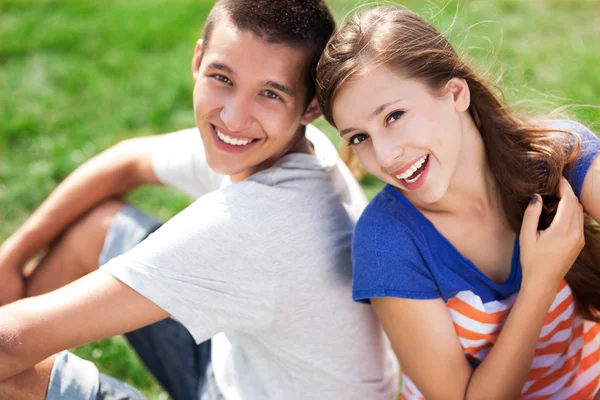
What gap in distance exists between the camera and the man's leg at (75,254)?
2.78 metres

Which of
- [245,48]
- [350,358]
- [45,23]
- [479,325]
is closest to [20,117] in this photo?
[45,23]

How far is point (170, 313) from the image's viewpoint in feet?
6.77

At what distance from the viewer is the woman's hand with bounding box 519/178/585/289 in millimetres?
2066

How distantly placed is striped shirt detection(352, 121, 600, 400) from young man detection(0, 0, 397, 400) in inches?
6.5

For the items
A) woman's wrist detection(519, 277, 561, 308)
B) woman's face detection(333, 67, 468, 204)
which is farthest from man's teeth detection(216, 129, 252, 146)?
woman's wrist detection(519, 277, 561, 308)

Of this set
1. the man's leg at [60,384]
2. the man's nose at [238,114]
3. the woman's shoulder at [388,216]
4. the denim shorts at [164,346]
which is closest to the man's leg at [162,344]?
the denim shorts at [164,346]

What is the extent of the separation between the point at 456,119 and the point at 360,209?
1.61 ft

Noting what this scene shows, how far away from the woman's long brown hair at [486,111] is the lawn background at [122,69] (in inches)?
63.8

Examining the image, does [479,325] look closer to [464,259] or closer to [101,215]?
[464,259]

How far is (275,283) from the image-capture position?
2.10 m

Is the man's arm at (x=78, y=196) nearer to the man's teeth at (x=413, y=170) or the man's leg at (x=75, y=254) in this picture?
the man's leg at (x=75, y=254)

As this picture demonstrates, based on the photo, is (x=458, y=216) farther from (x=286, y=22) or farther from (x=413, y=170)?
(x=286, y=22)

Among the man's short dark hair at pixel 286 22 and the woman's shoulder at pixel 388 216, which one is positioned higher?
the man's short dark hair at pixel 286 22

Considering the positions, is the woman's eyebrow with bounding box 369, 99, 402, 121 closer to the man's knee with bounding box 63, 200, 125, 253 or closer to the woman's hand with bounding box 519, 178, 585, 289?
the woman's hand with bounding box 519, 178, 585, 289
